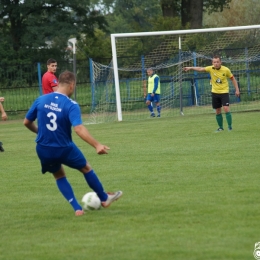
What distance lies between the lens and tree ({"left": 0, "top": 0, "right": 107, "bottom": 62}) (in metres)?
38.0

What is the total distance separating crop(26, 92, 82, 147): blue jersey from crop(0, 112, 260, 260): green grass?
0.82m

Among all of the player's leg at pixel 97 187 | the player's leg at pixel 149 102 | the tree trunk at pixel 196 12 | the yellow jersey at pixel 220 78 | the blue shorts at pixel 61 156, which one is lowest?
the player's leg at pixel 149 102

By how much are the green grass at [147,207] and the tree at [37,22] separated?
79.4 ft

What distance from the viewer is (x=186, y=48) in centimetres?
2638

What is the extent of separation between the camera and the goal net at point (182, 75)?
25828 mm

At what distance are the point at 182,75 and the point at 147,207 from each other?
18793 millimetres

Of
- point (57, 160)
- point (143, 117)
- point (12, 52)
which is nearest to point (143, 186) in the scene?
point (57, 160)

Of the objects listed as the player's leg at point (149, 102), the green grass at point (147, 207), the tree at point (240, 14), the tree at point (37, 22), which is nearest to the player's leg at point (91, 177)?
the green grass at point (147, 207)

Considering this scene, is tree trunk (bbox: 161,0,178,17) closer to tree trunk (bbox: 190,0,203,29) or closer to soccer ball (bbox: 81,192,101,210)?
tree trunk (bbox: 190,0,203,29)

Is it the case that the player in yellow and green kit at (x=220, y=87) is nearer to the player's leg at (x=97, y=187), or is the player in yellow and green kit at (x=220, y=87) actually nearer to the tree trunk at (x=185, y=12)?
the player's leg at (x=97, y=187)

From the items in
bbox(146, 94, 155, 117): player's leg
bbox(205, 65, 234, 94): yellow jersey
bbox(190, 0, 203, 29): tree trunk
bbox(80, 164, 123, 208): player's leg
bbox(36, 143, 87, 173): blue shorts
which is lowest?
bbox(146, 94, 155, 117): player's leg

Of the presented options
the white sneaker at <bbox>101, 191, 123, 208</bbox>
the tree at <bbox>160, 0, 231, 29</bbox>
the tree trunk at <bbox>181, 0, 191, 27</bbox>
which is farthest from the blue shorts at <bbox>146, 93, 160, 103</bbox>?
the white sneaker at <bbox>101, 191, 123, 208</bbox>

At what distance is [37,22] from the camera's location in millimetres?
38469

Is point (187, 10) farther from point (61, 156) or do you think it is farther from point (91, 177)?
point (61, 156)
